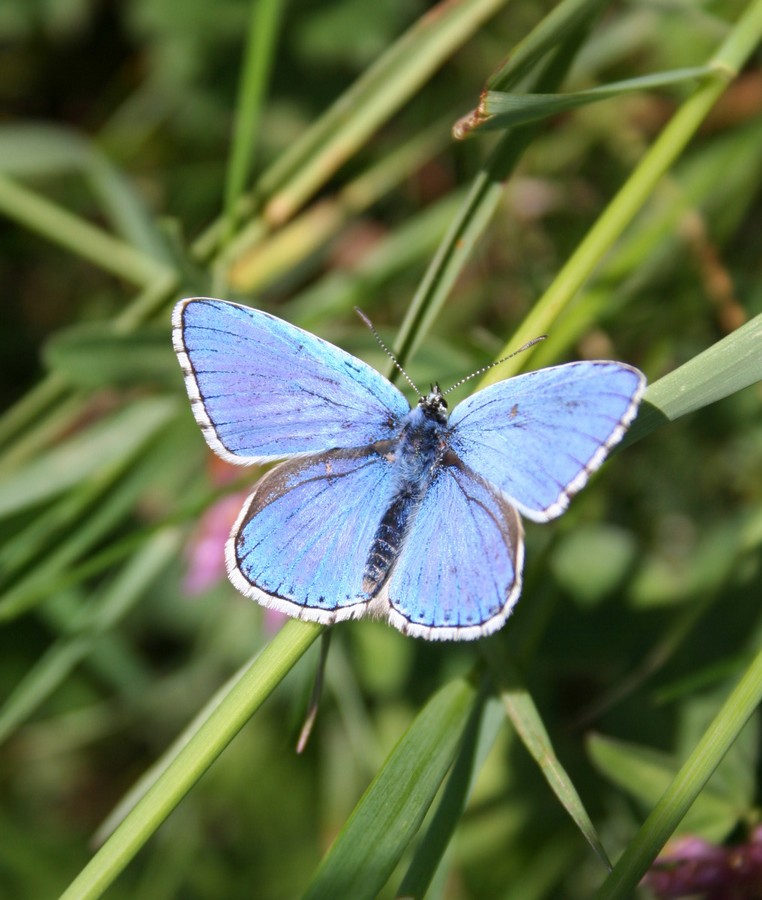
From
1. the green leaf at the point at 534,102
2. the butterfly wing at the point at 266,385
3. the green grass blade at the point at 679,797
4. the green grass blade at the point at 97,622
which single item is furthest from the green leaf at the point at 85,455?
the green grass blade at the point at 679,797

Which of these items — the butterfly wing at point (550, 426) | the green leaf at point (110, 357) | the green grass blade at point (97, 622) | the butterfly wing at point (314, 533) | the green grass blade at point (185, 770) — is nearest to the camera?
the green grass blade at point (185, 770)

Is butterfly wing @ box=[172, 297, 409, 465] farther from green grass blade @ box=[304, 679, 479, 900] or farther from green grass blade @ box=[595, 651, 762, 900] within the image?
green grass blade @ box=[595, 651, 762, 900]

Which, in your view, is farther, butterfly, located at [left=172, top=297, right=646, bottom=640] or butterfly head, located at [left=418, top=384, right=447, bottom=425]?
butterfly head, located at [left=418, top=384, right=447, bottom=425]

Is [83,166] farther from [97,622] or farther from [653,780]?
[653,780]

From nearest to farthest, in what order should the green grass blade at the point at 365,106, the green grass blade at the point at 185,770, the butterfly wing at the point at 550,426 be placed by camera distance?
1. the green grass blade at the point at 185,770
2. the butterfly wing at the point at 550,426
3. the green grass blade at the point at 365,106

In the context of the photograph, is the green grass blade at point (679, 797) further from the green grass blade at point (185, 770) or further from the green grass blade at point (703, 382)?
the green grass blade at point (185, 770)

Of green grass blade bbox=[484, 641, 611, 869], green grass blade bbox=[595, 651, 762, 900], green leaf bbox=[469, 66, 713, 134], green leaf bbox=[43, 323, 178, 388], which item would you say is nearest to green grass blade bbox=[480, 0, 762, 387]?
green leaf bbox=[469, 66, 713, 134]

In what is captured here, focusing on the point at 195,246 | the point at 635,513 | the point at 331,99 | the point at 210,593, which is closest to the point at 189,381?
the point at 195,246
